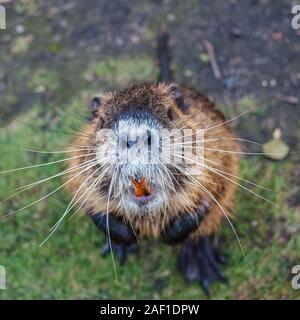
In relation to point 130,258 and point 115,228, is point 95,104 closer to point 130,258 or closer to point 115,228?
point 115,228

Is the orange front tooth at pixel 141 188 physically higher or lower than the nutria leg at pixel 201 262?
higher

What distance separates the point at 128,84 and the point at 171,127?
165cm

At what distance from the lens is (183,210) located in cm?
271

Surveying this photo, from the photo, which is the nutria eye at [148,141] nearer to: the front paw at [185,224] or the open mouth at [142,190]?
the open mouth at [142,190]

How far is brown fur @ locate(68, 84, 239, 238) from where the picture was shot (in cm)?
239

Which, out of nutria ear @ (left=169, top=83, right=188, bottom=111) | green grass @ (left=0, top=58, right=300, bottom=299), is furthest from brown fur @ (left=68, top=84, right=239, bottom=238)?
green grass @ (left=0, top=58, right=300, bottom=299)

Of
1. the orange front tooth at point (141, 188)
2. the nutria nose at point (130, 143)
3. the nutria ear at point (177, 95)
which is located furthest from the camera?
the nutria ear at point (177, 95)

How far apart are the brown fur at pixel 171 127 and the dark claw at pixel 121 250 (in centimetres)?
49

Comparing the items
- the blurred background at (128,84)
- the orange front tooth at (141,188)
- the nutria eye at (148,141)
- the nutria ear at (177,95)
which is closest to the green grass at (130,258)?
the blurred background at (128,84)

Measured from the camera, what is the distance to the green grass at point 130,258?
334 cm

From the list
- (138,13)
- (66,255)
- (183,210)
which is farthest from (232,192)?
(138,13)

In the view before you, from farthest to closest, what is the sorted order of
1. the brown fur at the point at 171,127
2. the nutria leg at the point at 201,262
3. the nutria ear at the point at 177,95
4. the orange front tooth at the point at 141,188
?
the nutria leg at the point at 201,262, the nutria ear at the point at 177,95, the brown fur at the point at 171,127, the orange front tooth at the point at 141,188

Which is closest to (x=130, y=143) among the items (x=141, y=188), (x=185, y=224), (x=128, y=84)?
(x=141, y=188)
